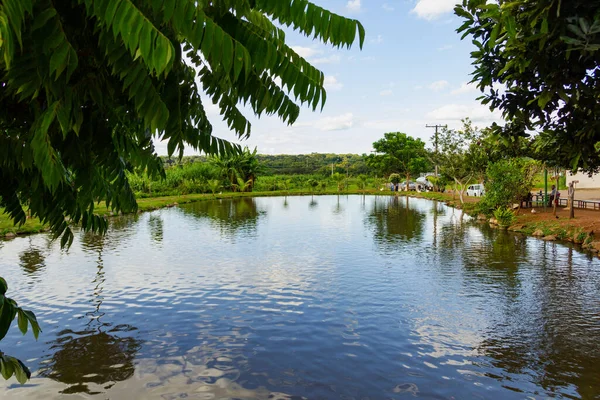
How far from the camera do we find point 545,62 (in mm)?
7922

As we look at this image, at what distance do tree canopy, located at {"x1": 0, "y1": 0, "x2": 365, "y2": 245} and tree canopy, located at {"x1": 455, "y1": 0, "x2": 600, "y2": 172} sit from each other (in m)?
4.11

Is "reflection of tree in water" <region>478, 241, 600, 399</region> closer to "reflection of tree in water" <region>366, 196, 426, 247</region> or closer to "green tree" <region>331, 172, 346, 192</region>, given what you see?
"reflection of tree in water" <region>366, 196, 426, 247</region>

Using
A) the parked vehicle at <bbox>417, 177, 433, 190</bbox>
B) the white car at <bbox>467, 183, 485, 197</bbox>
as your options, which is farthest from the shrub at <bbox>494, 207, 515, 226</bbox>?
the parked vehicle at <bbox>417, 177, 433, 190</bbox>

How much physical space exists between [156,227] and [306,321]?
803 inches

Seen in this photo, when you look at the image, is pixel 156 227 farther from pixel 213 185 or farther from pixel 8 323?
pixel 213 185

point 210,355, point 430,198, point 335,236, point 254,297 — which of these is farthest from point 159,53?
point 430,198

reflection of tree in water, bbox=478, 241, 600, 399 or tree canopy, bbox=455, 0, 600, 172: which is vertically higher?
tree canopy, bbox=455, 0, 600, 172

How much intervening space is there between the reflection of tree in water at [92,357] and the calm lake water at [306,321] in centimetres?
4

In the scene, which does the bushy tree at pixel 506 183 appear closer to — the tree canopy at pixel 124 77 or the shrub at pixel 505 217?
the shrub at pixel 505 217

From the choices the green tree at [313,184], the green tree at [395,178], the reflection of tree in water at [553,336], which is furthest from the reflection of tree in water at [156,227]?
the green tree at [395,178]

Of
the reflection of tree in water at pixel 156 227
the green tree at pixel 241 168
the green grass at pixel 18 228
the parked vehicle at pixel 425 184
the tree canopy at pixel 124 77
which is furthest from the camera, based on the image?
the parked vehicle at pixel 425 184

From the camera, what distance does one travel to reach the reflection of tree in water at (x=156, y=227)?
24734 millimetres

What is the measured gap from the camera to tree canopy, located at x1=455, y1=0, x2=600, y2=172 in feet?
22.8

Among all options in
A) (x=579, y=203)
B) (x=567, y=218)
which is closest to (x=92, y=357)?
(x=567, y=218)
